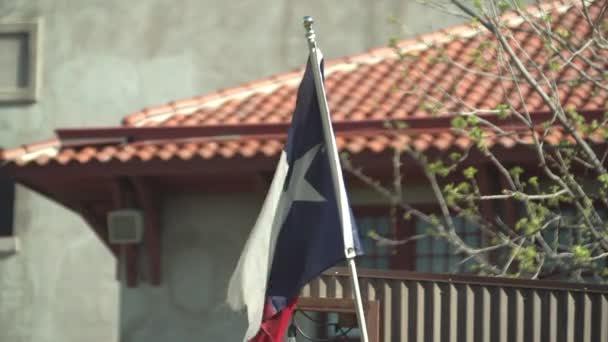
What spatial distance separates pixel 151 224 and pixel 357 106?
86.9 inches

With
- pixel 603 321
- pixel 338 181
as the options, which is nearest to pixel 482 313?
pixel 603 321

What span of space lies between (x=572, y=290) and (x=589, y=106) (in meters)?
5.35

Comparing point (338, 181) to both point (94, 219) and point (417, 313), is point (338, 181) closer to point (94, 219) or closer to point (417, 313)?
point (417, 313)

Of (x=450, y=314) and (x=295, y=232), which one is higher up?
(x=295, y=232)

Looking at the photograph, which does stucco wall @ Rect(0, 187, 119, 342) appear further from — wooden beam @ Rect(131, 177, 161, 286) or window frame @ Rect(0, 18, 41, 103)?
wooden beam @ Rect(131, 177, 161, 286)

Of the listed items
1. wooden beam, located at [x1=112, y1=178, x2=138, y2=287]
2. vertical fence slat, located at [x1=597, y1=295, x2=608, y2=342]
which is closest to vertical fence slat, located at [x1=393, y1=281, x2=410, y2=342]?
vertical fence slat, located at [x1=597, y1=295, x2=608, y2=342]

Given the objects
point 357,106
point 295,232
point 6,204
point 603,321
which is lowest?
point 603,321

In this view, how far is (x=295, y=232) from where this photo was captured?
793cm

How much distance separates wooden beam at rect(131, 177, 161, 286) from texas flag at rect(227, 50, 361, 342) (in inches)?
286

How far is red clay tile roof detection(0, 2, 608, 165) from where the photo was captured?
1421 centimetres

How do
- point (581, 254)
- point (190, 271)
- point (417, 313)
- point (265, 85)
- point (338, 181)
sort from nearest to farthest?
point (338, 181)
point (417, 313)
point (581, 254)
point (190, 271)
point (265, 85)

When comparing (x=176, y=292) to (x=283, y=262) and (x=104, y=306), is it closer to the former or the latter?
(x=104, y=306)

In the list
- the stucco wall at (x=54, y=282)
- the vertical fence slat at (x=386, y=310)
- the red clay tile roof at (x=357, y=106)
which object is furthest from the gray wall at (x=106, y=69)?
the vertical fence slat at (x=386, y=310)

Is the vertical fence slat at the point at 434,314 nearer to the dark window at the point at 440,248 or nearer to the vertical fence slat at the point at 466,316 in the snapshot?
the vertical fence slat at the point at 466,316
